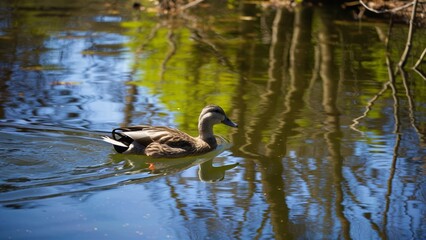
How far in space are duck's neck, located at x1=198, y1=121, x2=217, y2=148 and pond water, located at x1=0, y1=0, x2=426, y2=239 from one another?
0.13 meters

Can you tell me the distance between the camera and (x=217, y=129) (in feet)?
38.3

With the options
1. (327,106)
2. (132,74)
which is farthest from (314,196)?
(132,74)

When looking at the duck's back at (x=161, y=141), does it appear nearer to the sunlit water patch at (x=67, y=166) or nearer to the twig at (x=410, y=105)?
the sunlit water patch at (x=67, y=166)

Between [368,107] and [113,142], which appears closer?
[113,142]

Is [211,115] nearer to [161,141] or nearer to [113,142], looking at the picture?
[161,141]

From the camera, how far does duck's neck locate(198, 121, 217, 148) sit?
10531 mm

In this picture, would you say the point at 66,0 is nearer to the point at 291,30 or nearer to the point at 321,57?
the point at 291,30

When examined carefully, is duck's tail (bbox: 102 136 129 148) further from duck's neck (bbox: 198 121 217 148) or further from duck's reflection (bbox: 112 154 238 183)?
duck's neck (bbox: 198 121 217 148)

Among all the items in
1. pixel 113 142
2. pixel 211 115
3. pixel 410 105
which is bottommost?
pixel 410 105

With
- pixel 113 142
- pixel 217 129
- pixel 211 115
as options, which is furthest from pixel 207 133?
pixel 113 142

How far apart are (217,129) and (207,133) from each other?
1086mm

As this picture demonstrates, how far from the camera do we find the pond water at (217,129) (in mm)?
7961

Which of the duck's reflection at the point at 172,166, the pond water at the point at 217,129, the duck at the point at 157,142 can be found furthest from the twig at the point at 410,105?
the duck's reflection at the point at 172,166

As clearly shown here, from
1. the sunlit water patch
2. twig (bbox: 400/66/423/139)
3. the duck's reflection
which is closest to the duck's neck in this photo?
the sunlit water patch
